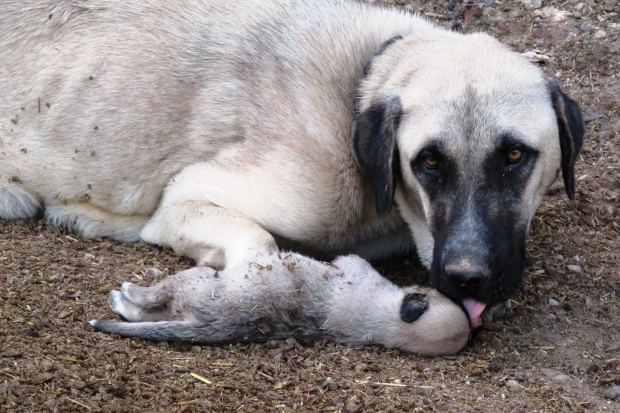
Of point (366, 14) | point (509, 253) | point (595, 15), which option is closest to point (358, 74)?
point (366, 14)

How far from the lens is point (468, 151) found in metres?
3.77

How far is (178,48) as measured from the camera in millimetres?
4645

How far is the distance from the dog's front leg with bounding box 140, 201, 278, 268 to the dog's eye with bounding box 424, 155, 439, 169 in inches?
32.3

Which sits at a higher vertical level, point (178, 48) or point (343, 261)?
point (178, 48)

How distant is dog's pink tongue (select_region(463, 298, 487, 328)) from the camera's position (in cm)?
376

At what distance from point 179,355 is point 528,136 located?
175 cm

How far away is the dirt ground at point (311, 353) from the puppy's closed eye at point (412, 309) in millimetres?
159

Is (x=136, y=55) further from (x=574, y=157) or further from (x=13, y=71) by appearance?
(x=574, y=157)

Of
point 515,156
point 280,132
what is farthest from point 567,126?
point 280,132

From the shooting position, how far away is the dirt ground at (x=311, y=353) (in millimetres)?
3314

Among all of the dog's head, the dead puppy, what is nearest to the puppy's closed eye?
the dead puppy

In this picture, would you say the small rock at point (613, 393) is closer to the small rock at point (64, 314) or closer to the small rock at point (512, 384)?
the small rock at point (512, 384)

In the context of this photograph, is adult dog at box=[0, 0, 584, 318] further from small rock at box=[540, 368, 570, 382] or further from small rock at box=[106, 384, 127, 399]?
small rock at box=[106, 384, 127, 399]

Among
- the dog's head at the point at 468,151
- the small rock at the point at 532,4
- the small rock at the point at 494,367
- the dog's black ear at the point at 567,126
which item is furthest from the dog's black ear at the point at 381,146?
the small rock at the point at 532,4
